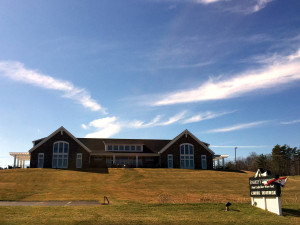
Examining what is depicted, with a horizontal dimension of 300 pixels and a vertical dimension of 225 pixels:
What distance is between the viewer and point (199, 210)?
17.7 m

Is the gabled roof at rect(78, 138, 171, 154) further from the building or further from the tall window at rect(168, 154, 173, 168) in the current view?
the tall window at rect(168, 154, 173, 168)

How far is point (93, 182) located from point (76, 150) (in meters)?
15.0

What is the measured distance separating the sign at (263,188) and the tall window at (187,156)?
31682 millimetres

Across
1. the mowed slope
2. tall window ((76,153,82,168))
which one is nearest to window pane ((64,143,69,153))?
tall window ((76,153,82,168))

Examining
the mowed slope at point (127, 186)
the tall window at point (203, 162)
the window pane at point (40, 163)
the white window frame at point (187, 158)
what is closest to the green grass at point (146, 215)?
the mowed slope at point (127, 186)

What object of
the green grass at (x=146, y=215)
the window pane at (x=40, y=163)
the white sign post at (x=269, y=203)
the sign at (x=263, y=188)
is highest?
the window pane at (x=40, y=163)

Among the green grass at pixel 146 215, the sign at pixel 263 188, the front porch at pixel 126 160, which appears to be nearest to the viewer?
the green grass at pixel 146 215

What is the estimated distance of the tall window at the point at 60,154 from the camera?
4819 cm

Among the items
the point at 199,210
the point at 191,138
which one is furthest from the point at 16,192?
the point at 191,138

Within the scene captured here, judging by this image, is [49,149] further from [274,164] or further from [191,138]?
[274,164]

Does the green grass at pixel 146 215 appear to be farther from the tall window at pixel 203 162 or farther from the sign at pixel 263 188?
the tall window at pixel 203 162

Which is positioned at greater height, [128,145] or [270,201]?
[128,145]

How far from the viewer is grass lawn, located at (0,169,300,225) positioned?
1559 centimetres

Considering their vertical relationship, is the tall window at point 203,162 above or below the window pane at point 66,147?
below
